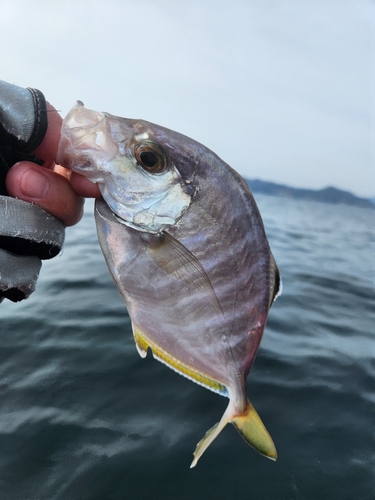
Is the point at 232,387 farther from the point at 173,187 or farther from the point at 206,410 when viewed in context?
the point at 206,410

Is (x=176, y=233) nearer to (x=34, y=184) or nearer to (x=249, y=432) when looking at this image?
(x=34, y=184)

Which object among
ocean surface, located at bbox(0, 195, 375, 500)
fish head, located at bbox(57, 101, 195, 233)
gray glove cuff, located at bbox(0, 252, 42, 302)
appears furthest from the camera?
ocean surface, located at bbox(0, 195, 375, 500)

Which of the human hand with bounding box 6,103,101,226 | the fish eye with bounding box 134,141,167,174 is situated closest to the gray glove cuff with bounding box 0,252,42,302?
the human hand with bounding box 6,103,101,226

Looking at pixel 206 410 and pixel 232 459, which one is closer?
pixel 232 459

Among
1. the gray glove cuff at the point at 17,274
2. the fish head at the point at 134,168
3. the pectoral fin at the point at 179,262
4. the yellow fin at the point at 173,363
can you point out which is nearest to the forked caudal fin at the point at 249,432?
the yellow fin at the point at 173,363

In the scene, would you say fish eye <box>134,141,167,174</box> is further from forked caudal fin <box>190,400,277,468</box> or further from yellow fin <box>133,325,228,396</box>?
forked caudal fin <box>190,400,277,468</box>

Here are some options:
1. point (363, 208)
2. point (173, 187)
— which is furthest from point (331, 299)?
point (363, 208)
